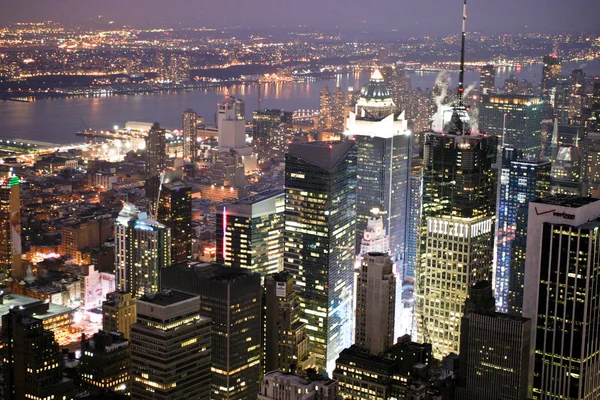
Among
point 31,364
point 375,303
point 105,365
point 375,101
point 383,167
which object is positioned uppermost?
point 375,101

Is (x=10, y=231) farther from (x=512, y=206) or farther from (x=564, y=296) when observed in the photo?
(x=564, y=296)

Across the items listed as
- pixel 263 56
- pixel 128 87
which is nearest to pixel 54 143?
pixel 128 87

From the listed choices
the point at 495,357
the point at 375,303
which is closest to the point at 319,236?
the point at 375,303

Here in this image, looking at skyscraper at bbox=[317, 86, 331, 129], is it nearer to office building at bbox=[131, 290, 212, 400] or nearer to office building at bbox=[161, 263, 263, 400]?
office building at bbox=[161, 263, 263, 400]

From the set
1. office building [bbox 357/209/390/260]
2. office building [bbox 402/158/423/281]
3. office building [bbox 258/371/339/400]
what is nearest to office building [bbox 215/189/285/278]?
office building [bbox 357/209/390/260]

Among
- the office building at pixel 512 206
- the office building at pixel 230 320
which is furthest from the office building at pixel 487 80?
the office building at pixel 230 320
